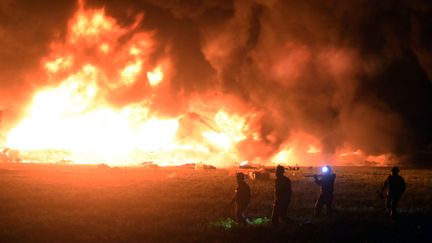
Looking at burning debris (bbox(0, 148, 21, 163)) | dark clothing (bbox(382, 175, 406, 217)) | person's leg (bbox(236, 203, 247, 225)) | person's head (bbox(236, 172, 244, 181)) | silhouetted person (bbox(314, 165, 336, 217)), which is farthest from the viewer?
burning debris (bbox(0, 148, 21, 163))

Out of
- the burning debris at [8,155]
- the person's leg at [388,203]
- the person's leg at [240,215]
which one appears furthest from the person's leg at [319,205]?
the burning debris at [8,155]

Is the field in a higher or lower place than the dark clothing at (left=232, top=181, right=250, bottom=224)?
lower

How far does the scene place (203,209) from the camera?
21672 millimetres

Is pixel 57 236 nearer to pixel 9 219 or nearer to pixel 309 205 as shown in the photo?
pixel 9 219

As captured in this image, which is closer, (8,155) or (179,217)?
(179,217)

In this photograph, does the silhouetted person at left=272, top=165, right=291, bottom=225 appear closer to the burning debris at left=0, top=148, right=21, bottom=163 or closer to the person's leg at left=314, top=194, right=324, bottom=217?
the person's leg at left=314, top=194, right=324, bottom=217

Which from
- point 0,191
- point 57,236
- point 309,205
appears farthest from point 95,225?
point 0,191

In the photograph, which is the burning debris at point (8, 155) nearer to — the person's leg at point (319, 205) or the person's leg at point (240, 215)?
the person's leg at point (240, 215)

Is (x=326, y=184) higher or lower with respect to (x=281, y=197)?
higher

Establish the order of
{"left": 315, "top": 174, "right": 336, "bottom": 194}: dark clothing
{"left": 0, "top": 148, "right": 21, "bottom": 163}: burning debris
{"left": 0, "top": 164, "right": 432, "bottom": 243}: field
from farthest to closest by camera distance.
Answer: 1. {"left": 0, "top": 148, "right": 21, "bottom": 163}: burning debris
2. {"left": 315, "top": 174, "right": 336, "bottom": 194}: dark clothing
3. {"left": 0, "top": 164, "right": 432, "bottom": 243}: field

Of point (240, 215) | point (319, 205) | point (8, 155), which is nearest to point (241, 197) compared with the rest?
point (240, 215)

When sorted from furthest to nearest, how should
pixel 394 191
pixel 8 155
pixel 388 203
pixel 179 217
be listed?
1. pixel 8 155
2. pixel 179 217
3. pixel 388 203
4. pixel 394 191

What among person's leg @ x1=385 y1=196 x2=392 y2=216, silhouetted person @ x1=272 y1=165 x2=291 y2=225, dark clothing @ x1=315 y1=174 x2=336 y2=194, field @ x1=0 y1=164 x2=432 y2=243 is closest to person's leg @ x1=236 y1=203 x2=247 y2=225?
field @ x1=0 y1=164 x2=432 y2=243

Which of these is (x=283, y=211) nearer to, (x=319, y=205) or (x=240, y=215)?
(x=240, y=215)
